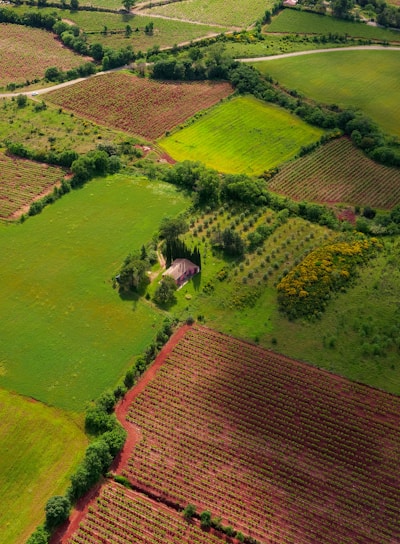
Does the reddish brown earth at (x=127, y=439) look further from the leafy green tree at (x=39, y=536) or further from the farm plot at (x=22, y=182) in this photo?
the farm plot at (x=22, y=182)

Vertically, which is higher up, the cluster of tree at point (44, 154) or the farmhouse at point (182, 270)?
the cluster of tree at point (44, 154)

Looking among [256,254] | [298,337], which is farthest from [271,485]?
[256,254]

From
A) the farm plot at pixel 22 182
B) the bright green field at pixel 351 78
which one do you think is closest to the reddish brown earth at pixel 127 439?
the farm plot at pixel 22 182

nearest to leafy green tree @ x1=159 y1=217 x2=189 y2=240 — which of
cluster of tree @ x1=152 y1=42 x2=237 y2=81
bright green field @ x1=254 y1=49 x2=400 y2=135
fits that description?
bright green field @ x1=254 y1=49 x2=400 y2=135

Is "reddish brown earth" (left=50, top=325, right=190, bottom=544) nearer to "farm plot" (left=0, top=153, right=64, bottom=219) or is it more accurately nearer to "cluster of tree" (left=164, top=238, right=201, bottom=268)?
"cluster of tree" (left=164, top=238, right=201, bottom=268)

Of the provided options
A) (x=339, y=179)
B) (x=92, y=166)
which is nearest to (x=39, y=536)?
(x=92, y=166)

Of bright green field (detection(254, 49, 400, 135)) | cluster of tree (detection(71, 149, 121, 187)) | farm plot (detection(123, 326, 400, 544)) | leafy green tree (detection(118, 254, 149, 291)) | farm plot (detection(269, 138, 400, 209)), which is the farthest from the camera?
bright green field (detection(254, 49, 400, 135))
